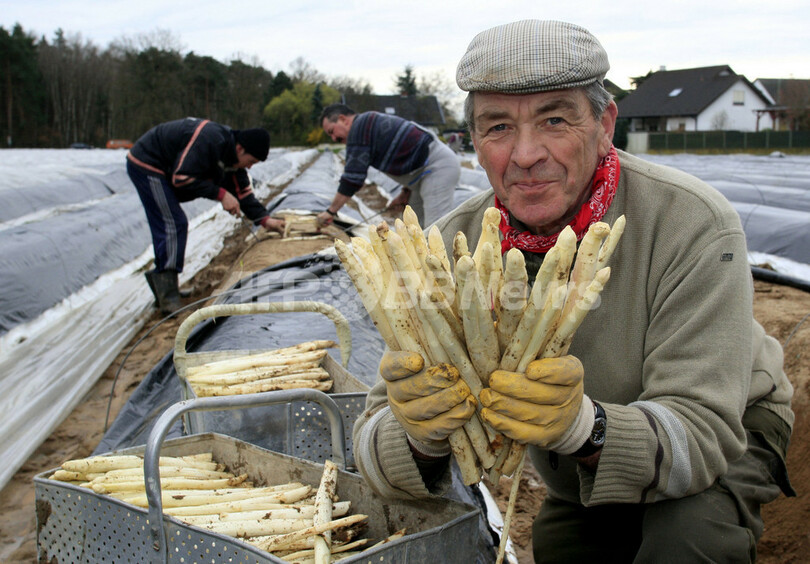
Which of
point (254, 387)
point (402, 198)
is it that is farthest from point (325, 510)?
point (402, 198)

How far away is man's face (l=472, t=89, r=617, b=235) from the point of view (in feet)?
5.08

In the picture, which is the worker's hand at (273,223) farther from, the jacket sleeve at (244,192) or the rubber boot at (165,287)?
the rubber boot at (165,287)

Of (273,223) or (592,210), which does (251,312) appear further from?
(273,223)

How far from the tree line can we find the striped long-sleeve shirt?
3215cm

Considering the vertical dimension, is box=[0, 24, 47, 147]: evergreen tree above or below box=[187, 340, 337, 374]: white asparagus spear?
above

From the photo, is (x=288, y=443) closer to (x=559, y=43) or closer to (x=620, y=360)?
(x=620, y=360)

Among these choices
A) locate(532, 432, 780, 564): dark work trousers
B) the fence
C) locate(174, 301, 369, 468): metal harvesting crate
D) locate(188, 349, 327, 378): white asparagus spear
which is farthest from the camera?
the fence

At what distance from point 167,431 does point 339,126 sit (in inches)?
203

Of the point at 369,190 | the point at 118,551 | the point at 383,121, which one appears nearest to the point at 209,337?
the point at 118,551

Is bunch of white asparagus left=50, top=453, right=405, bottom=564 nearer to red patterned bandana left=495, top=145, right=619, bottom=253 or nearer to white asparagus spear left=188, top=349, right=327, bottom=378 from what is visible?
white asparagus spear left=188, top=349, right=327, bottom=378

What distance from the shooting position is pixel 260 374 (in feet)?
8.71

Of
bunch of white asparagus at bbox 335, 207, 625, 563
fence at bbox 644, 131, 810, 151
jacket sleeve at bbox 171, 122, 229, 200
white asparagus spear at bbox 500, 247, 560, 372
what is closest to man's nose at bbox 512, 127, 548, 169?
bunch of white asparagus at bbox 335, 207, 625, 563

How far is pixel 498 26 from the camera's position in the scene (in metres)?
1.58

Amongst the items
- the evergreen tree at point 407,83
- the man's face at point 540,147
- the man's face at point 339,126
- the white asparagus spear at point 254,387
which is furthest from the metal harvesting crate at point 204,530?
the evergreen tree at point 407,83
